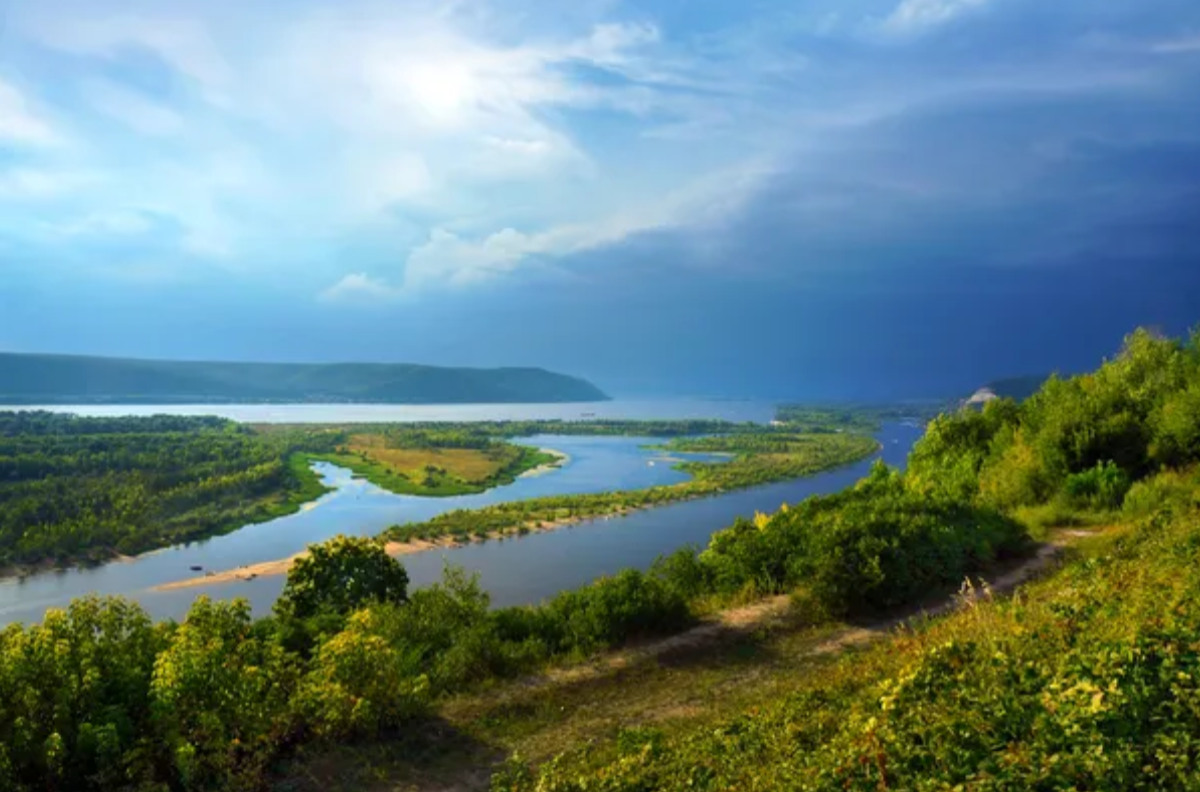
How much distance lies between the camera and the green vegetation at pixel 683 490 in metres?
59.5

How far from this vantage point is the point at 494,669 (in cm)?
1188

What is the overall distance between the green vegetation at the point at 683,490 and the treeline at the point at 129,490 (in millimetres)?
19633

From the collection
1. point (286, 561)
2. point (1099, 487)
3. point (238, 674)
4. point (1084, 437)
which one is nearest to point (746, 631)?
point (238, 674)

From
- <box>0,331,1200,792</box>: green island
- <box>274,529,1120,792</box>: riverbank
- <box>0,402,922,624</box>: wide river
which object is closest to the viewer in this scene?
<box>0,331,1200,792</box>: green island

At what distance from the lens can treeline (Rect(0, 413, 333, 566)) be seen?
5409cm

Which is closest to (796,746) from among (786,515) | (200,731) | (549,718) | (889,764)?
(889,764)

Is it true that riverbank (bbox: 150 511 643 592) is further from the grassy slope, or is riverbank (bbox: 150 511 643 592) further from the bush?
the bush

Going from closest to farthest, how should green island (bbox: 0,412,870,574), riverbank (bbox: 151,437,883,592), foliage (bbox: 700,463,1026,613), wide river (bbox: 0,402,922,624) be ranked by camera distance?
foliage (bbox: 700,463,1026,613) → wide river (bbox: 0,402,922,624) → riverbank (bbox: 151,437,883,592) → green island (bbox: 0,412,870,574)

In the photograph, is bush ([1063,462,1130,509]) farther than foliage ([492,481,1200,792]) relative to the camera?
Yes

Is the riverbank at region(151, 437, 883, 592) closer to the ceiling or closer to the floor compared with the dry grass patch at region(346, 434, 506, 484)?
closer to the floor

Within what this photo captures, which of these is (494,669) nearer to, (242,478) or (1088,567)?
(1088,567)

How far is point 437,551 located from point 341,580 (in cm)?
3298

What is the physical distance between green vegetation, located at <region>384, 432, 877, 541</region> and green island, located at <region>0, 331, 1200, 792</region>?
40.6 m

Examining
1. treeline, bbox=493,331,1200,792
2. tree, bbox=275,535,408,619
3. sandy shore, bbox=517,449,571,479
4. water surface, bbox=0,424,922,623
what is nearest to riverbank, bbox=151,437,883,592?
water surface, bbox=0,424,922,623
